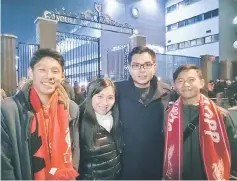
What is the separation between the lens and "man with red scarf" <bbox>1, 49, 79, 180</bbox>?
114 centimetres

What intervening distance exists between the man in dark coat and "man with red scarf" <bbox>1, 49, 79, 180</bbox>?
16.7 inches

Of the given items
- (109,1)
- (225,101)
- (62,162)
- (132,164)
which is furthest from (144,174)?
(109,1)

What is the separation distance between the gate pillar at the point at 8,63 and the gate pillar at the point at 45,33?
0.56 m

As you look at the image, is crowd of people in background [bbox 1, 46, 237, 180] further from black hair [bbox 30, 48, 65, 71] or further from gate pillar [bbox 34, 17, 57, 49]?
gate pillar [bbox 34, 17, 57, 49]

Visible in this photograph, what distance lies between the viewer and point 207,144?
1.45 metres

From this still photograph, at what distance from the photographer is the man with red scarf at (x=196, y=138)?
145 centimetres

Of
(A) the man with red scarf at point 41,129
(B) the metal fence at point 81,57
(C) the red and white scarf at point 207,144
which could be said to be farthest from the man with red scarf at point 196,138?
(B) the metal fence at point 81,57

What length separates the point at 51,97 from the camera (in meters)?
1.35

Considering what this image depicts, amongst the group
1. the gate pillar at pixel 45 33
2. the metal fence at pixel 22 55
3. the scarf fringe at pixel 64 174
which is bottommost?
the scarf fringe at pixel 64 174

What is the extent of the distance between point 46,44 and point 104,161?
3.99 m

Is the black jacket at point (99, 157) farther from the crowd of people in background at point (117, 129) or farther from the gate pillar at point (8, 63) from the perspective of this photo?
the gate pillar at point (8, 63)

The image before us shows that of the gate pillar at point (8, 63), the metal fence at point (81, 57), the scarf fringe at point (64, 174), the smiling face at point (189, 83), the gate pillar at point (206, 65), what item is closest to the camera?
the scarf fringe at point (64, 174)

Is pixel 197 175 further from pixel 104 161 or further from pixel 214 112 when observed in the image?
pixel 104 161

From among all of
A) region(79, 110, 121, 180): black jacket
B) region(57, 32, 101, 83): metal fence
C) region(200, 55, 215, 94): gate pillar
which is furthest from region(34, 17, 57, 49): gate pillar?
region(200, 55, 215, 94): gate pillar
